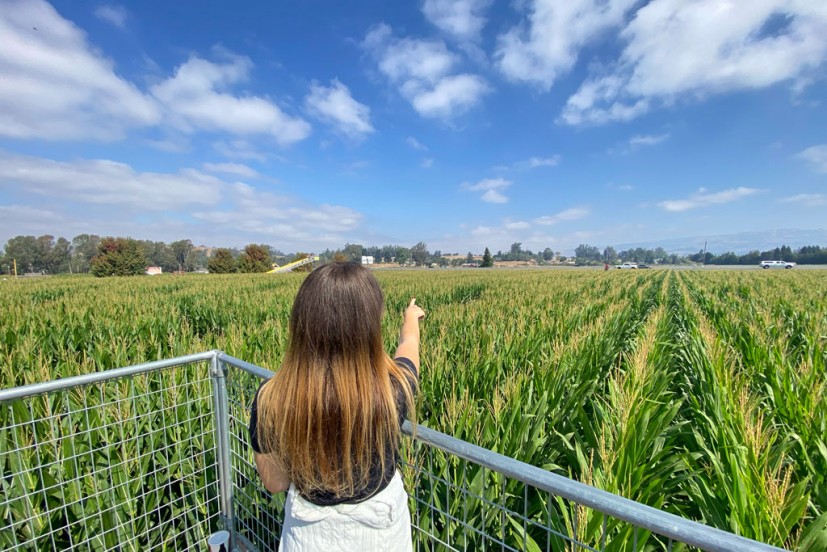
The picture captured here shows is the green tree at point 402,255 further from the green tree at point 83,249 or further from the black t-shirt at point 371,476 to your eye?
the black t-shirt at point 371,476

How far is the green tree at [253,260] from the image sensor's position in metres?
54.3

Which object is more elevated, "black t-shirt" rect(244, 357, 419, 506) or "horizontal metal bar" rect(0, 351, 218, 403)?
"horizontal metal bar" rect(0, 351, 218, 403)

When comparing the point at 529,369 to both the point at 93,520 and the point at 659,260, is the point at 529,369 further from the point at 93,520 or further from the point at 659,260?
the point at 659,260

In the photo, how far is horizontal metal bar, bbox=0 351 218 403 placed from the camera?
1.47 m

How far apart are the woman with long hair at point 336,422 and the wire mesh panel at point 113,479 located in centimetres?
113

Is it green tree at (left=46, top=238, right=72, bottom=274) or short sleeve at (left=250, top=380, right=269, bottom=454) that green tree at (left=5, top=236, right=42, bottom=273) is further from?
short sleeve at (left=250, top=380, right=269, bottom=454)

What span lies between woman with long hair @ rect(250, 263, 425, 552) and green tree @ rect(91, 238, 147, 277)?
55098 millimetres

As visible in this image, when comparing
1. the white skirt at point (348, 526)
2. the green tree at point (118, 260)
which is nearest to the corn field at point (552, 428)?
the white skirt at point (348, 526)

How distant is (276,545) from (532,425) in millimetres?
1869

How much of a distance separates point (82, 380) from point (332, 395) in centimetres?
139

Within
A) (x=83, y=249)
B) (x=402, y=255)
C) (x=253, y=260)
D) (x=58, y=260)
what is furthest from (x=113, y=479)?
(x=83, y=249)

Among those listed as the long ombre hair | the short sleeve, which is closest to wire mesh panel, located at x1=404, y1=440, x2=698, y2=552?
the long ombre hair

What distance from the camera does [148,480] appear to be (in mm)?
2518

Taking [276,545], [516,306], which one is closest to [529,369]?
[276,545]
